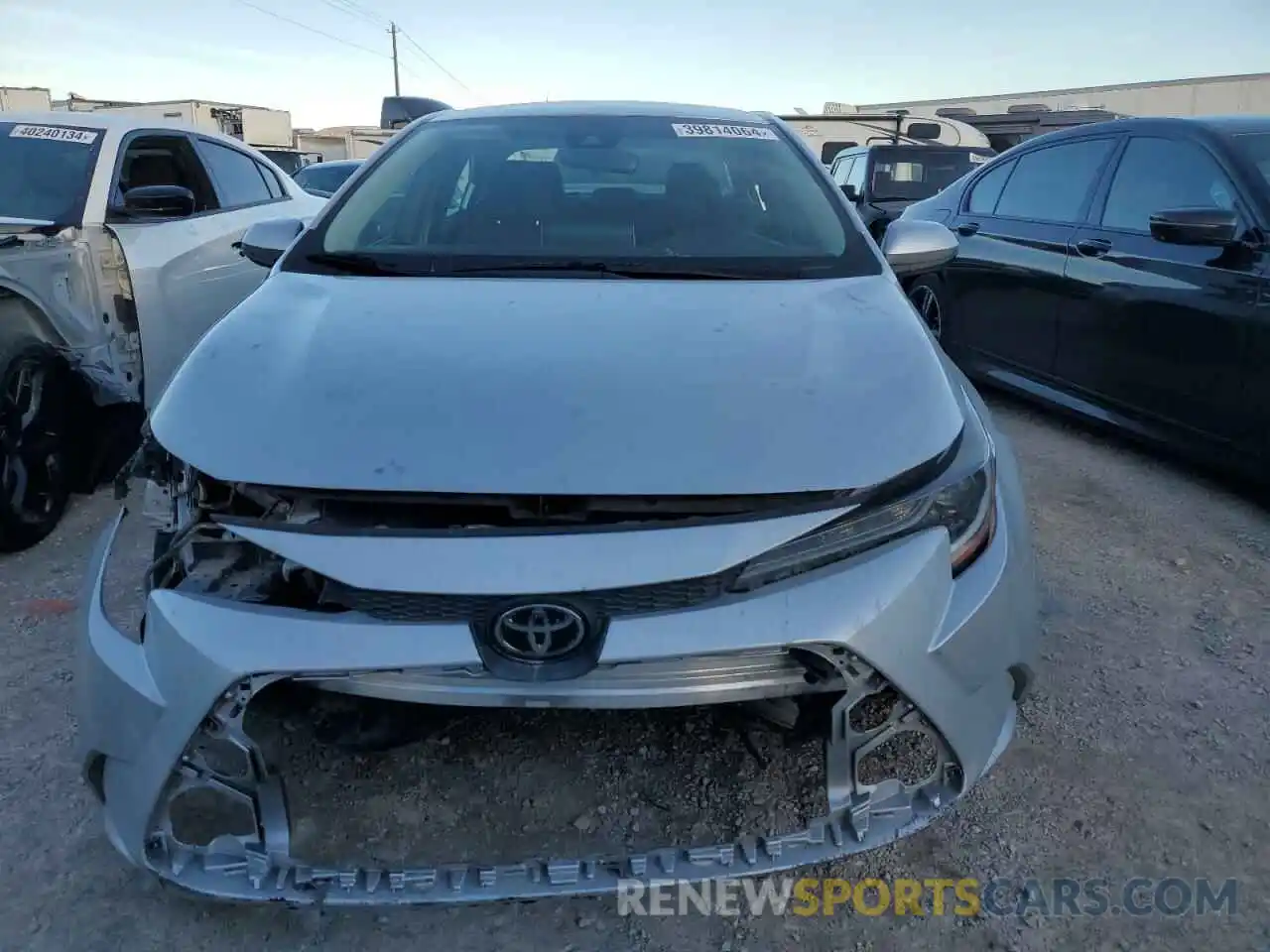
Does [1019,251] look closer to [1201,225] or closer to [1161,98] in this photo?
[1201,225]

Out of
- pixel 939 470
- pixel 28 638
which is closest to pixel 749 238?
pixel 939 470

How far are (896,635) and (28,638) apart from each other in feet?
8.47

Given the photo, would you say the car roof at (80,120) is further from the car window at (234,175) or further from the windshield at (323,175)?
the windshield at (323,175)

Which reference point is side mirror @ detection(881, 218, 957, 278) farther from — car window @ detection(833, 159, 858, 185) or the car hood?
car window @ detection(833, 159, 858, 185)

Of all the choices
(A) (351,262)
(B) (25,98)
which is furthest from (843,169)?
(B) (25,98)

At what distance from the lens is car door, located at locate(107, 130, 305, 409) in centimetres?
420

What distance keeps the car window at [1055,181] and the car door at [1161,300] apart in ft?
0.56

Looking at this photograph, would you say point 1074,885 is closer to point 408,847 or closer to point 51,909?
point 408,847

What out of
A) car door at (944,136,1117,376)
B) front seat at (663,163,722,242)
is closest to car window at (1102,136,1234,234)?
car door at (944,136,1117,376)

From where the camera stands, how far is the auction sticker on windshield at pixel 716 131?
3.16 m

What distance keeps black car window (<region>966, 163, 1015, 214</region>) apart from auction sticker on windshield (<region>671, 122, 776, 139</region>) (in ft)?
8.75

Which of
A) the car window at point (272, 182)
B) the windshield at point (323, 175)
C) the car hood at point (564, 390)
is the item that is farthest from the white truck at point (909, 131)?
the car hood at point (564, 390)

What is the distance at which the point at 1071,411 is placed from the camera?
183 inches

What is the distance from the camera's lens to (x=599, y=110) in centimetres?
331
